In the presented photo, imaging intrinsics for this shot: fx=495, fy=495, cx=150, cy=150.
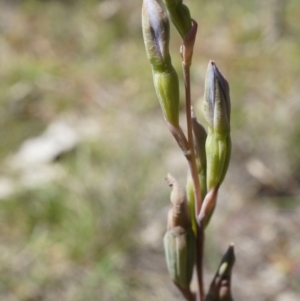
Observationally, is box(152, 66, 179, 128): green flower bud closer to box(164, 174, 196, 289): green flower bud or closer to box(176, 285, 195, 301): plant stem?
box(164, 174, 196, 289): green flower bud

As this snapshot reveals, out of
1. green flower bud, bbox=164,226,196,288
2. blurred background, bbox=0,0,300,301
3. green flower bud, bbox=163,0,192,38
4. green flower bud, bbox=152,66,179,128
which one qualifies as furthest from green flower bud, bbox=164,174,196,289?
blurred background, bbox=0,0,300,301

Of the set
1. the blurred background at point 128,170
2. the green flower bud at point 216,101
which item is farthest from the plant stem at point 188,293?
the blurred background at point 128,170

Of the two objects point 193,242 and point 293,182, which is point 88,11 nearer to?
point 293,182

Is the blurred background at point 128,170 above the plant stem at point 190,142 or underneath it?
above

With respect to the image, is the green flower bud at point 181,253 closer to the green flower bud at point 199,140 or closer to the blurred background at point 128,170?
the green flower bud at point 199,140

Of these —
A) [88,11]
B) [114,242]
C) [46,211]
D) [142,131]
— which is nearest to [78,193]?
[46,211]

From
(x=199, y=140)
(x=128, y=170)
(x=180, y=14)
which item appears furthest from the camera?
(x=128, y=170)

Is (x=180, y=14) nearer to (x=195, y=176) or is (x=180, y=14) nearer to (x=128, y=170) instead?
(x=195, y=176)

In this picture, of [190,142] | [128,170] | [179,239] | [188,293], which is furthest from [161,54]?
[128,170]
